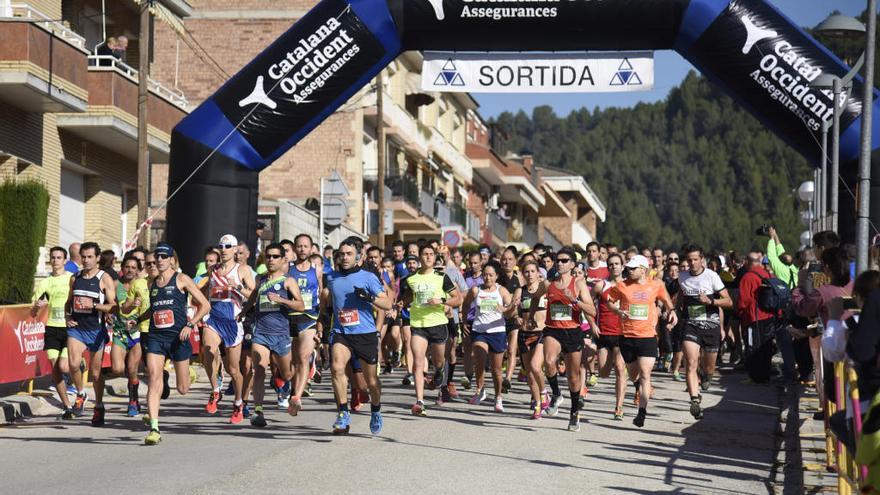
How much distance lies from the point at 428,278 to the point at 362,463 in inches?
198

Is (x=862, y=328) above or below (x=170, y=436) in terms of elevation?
above

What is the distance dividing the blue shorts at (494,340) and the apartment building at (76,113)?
929cm

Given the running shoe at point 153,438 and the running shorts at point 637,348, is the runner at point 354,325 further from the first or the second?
the running shorts at point 637,348

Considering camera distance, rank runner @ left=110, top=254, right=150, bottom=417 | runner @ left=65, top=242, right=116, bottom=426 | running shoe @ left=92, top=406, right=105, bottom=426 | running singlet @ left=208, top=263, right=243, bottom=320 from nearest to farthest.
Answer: running shoe @ left=92, top=406, right=105, bottom=426, runner @ left=110, top=254, right=150, bottom=417, runner @ left=65, top=242, right=116, bottom=426, running singlet @ left=208, top=263, right=243, bottom=320

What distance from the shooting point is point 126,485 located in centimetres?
996

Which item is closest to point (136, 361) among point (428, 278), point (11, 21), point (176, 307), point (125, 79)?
point (176, 307)

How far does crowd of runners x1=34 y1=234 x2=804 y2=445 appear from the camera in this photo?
13477mm

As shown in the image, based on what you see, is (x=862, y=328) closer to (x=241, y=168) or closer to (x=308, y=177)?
(x=241, y=168)

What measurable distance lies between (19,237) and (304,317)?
7756 millimetres

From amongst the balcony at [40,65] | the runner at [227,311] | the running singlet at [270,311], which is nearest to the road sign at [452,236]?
the balcony at [40,65]

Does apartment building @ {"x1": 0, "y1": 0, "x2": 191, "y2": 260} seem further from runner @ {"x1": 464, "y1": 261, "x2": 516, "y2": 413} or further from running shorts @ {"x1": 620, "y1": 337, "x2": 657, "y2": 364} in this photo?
running shorts @ {"x1": 620, "y1": 337, "x2": 657, "y2": 364}

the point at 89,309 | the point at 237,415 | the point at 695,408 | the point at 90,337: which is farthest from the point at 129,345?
the point at 695,408

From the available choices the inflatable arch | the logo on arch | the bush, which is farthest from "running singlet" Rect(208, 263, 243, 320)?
the bush

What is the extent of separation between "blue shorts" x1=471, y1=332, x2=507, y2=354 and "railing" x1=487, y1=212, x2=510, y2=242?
5183cm
